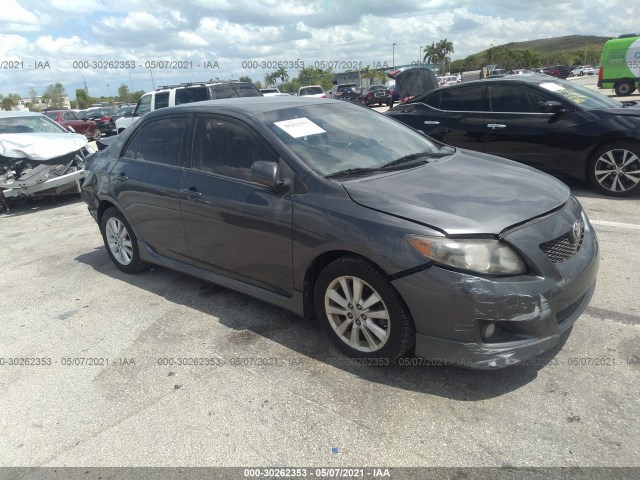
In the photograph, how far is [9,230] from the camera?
7.65 meters

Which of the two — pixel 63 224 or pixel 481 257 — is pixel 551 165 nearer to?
pixel 481 257

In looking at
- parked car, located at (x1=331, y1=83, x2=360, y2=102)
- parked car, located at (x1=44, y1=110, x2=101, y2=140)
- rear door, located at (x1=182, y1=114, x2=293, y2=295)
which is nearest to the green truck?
parked car, located at (x1=331, y1=83, x2=360, y2=102)

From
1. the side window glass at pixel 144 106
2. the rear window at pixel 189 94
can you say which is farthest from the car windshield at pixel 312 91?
the rear window at pixel 189 94

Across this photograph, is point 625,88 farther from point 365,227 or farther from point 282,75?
point 282,75

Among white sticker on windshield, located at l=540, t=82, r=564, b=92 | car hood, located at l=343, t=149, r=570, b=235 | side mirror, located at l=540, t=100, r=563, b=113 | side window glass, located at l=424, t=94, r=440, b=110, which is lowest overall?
car hood, located at l=343, t=149, r=570, b=235


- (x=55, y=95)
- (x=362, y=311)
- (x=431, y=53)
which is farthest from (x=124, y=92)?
(x=362, y=311)

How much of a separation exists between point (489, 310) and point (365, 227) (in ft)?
2.68

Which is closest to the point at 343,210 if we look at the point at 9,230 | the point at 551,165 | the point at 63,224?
the point at 551,165

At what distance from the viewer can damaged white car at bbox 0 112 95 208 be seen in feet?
27.7

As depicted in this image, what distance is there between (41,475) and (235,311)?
1.83 m

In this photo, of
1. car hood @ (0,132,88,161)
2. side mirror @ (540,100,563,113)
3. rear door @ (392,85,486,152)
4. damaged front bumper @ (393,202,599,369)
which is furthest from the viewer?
car hood @ (0,132,88,161)

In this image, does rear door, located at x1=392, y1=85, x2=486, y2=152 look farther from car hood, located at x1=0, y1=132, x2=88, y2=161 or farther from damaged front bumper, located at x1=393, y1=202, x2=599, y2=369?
car hood, located at x1=0, y1=132, x2=88, y2=161

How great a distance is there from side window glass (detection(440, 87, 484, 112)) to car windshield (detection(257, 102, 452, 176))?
3489 millimetres

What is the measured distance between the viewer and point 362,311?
302cm
